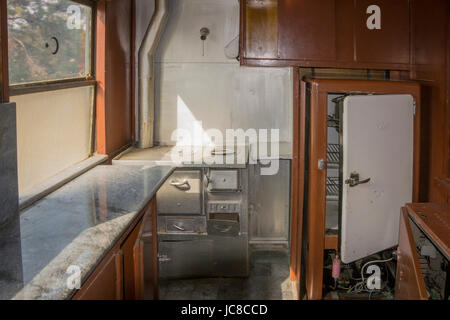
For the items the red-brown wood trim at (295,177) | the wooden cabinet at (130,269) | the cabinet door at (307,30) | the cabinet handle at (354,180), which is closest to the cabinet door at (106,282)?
the wooden cabinet at (130,269)

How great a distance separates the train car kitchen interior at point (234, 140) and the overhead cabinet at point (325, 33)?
11 millimetres

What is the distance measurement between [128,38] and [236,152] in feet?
4.29

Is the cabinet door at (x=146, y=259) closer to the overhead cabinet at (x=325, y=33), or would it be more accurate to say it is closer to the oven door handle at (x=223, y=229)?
the oven door handle at (x=223, y=229)

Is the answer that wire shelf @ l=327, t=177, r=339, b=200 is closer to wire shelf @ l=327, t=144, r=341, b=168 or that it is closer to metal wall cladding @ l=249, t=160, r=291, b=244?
wire shelf @ l=327, t=144, r=341, b=168

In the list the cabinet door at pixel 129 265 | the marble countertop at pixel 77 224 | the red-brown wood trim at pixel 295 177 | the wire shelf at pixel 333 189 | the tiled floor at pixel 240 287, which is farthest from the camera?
the wire shelf at pixel 333 189

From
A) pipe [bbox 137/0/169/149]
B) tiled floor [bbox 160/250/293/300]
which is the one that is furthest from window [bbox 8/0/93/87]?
tiled floor [bbox 160/250/293/300]

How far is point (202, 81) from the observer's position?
4.25 m

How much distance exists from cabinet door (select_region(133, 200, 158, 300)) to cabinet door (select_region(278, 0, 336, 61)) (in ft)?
5.82

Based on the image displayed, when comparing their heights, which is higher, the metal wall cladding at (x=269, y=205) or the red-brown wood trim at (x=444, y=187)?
the red-brown wood trim at (x=444, y=187)

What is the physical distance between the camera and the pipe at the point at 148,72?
3949 mm

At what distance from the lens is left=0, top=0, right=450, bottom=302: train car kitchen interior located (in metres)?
2.30

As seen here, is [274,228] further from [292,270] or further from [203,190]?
[203,190]

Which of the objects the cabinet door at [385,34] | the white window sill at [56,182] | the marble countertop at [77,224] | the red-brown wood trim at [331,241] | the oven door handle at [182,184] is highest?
the cabinet door at [385,34]

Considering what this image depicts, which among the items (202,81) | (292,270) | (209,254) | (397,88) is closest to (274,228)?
(292,270)
